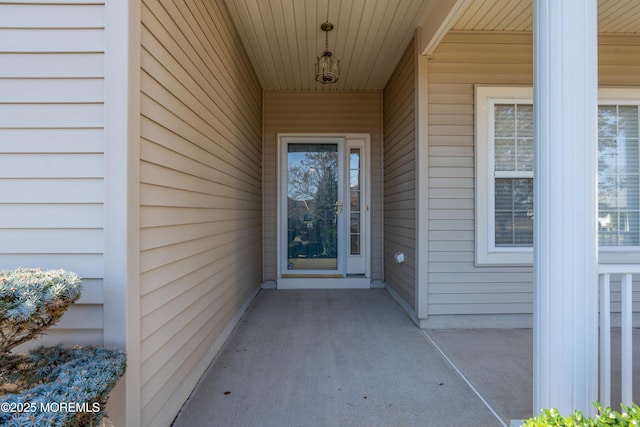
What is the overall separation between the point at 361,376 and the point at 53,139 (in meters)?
2.15

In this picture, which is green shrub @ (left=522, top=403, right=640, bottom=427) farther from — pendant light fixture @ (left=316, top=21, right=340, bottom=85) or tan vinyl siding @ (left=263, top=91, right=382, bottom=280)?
tan vinyl siding @ (left=263, top=91, right=382, bottom=280)

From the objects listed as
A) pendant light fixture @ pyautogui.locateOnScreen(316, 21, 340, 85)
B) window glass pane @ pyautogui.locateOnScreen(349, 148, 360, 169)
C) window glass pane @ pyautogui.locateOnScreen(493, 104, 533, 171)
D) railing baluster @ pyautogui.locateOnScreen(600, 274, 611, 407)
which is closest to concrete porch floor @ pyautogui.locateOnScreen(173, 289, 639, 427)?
railing baluster @ pyautogui.locateOnScreen(600, 274, 611, 407)

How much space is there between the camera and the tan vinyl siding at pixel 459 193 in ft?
10.1

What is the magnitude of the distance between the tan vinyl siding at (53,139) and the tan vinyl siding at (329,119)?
3468mm

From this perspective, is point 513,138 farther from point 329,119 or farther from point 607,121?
point 329,119

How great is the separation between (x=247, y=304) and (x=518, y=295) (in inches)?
112

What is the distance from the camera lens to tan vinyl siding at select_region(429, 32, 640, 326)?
306 cm

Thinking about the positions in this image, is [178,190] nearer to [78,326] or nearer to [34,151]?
[34,151]

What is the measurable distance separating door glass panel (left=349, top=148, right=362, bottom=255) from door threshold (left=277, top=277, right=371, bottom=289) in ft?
1.50

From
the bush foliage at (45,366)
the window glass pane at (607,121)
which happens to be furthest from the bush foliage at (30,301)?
the window glass pane at (607,121)

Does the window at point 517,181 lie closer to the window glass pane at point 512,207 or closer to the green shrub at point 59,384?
the window glass pane at point 512,207

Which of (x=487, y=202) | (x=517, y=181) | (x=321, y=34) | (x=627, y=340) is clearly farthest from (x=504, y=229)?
(x=321, y=34)

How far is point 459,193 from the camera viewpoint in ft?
10.1

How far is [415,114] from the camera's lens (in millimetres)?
3158
